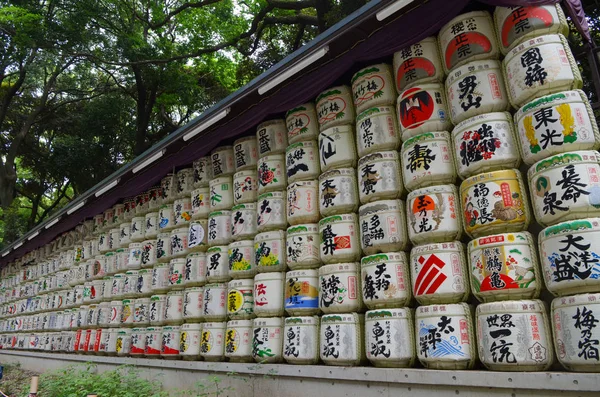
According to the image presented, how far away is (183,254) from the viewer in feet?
23.1

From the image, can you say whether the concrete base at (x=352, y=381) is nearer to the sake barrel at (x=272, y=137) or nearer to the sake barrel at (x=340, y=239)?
the sake barrel at (x=340, y=239)

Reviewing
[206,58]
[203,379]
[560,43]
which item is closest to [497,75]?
[560,43]

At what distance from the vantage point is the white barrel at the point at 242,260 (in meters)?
5.82

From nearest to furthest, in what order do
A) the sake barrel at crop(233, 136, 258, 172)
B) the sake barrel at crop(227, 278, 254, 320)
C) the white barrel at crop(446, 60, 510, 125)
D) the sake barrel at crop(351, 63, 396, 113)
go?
1. the white barrel at crop(446, 60, 510, 125)
2. the sake barrel at crop(351, 63, 396, 113)
3. the sake barrel at crop(227, 278, 254, 320)
4. the sake barrel at crop(233, 136, 258, 172)

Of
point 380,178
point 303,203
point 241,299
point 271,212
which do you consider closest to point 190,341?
point 241,299

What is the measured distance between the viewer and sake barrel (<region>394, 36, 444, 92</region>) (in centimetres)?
449

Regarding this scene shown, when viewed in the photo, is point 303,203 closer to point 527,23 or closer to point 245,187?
point 245,187

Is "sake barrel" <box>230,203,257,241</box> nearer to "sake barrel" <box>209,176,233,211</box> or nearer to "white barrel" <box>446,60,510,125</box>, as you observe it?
"sake barrel" <box>209,176,233,211</box>

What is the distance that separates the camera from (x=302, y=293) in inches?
195

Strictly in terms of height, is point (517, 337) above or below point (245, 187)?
below

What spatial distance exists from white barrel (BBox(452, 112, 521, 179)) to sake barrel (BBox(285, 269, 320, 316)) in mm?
1991

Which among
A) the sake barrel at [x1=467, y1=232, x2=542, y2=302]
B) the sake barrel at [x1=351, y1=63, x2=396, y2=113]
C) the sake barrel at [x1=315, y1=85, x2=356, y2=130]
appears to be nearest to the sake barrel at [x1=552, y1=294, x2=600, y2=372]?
the sake barrel at [x1=467, y1=232, x2=542, y2=302]

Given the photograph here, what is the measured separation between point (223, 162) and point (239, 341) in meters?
2.65

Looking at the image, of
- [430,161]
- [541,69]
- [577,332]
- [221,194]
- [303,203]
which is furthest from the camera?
[221,194]
